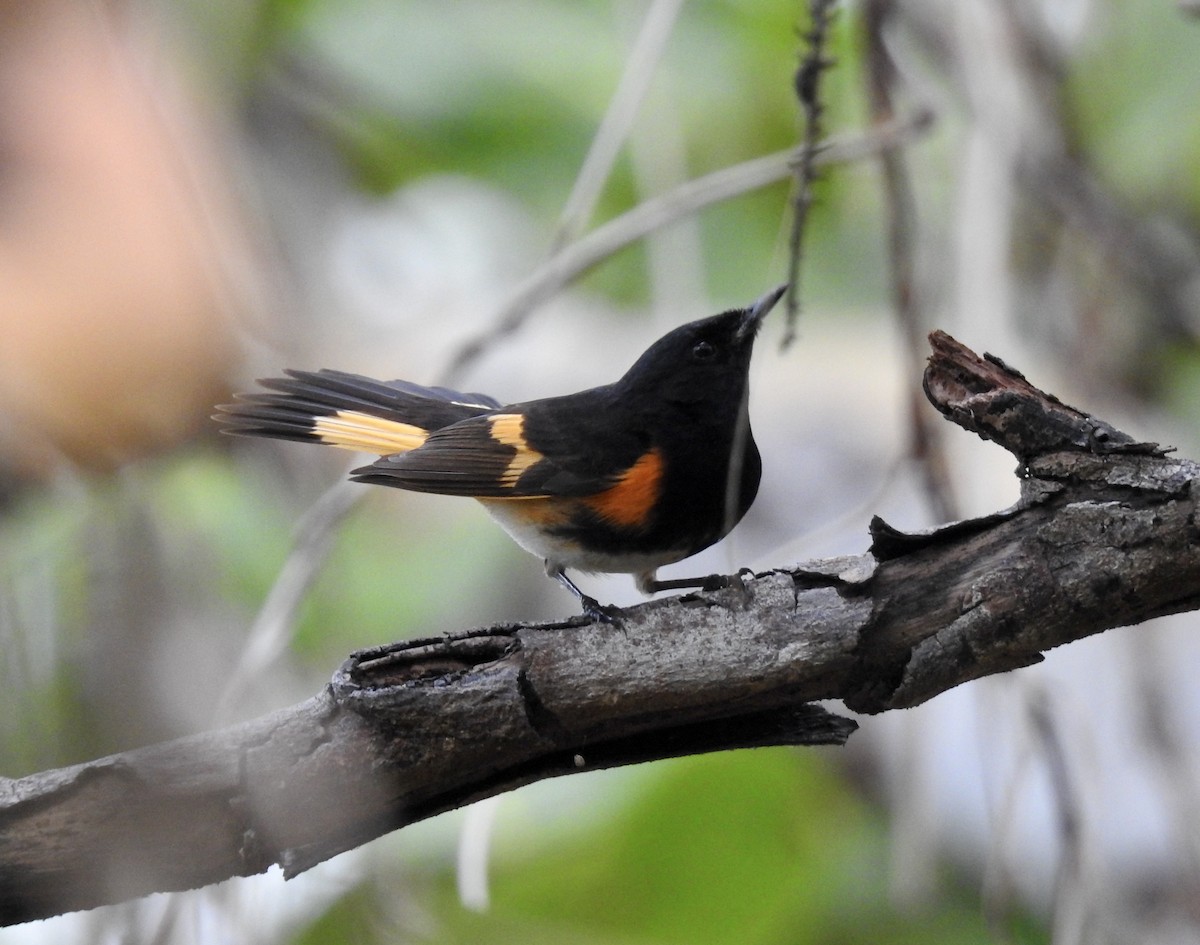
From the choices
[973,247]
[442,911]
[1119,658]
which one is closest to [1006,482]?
[1119,658]

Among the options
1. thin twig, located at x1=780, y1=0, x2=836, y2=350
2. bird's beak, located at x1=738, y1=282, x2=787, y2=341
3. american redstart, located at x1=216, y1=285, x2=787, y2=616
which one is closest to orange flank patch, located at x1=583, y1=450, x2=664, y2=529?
american redstart, located at x1=216, y1=285, x2=787, y2=616

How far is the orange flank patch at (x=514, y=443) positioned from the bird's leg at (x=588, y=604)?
199 mm

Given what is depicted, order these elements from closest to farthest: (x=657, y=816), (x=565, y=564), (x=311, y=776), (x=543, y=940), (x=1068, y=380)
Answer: (x=311, y=776) < (x=543, y=940) < (x=565, y=564) < (x=657, y=816) < (x=1068, y=380)

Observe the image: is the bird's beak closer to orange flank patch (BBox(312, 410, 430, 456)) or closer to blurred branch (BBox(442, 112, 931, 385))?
blurred branch (BBox(442, 112, 931, 385))

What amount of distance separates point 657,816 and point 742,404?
2.64ft

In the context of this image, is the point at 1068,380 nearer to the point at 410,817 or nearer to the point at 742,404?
the point at 742,404

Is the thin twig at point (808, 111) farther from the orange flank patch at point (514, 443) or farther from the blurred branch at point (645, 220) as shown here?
the orange flank patch at point (514, 443)

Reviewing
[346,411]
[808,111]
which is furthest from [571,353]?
[808,111]

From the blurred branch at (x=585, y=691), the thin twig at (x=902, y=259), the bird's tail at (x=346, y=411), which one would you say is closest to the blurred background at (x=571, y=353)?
the thin twig at (x=902, y=259)

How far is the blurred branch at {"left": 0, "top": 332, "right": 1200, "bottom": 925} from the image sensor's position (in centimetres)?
132

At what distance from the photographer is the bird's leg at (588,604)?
→ 4.87ft

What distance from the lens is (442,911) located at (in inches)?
78.2

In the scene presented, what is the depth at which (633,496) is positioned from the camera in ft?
6.56

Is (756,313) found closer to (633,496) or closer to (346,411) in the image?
(633,496)
